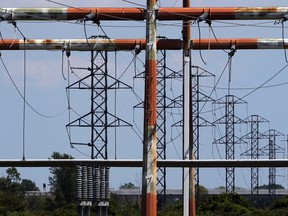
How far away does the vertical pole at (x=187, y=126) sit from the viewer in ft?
119

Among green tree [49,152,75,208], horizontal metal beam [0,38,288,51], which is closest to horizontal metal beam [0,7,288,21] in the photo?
horizontal metal beam [0,38,288,51]

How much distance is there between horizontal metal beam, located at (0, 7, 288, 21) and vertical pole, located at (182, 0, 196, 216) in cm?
82

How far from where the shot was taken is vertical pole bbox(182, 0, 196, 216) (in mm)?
36156

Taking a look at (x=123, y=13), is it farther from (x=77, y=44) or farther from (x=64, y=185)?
(x=64, y=185)

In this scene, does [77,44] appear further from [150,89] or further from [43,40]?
[150,89]

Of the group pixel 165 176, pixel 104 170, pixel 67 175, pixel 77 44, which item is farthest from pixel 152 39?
pixel 67 175

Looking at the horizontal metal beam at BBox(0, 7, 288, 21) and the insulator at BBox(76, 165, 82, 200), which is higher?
the horizontal metal beam at BBox(0, 7, 288, 21)

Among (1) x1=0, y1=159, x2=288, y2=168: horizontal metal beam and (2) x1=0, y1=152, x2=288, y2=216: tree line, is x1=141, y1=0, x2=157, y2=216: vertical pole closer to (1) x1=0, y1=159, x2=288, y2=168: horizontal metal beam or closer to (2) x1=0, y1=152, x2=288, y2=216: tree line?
(1) x1=0, y1=159, x2=288, y2=168: horizontal metal beam

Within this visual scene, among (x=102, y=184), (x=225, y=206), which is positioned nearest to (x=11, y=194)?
(x=225, y=206)

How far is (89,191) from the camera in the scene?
2938cm

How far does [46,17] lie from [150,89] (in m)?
5.86

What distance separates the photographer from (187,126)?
36.2 metres

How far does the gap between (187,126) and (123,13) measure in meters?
4.17

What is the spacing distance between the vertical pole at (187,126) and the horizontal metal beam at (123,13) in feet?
2.69
